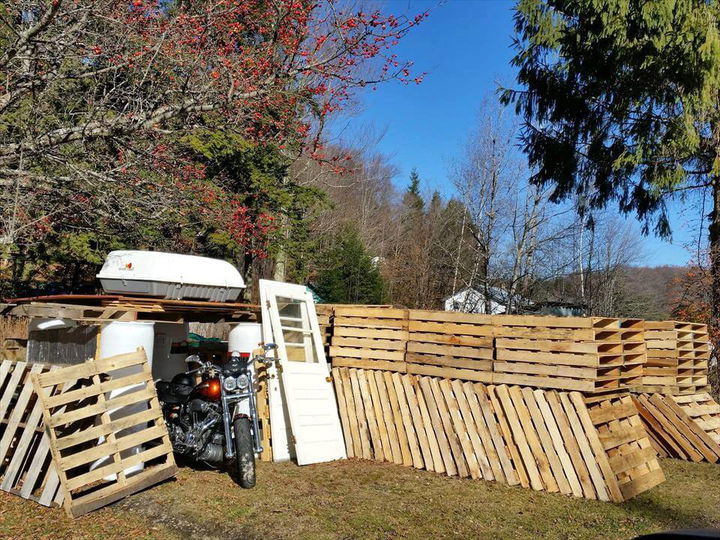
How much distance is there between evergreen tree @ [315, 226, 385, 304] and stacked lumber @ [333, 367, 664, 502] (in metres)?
15.2

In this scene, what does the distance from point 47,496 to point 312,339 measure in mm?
3432

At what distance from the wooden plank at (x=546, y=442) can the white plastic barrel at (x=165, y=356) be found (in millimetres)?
5241

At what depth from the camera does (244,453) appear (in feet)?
17.9

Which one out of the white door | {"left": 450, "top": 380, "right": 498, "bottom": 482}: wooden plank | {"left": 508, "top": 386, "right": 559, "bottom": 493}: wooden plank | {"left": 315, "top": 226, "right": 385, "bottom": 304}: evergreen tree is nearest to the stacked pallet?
{"left": 508, "top": 386, "right": 559, "bottom": 493}: wooden plank

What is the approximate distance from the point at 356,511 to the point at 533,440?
84.3 inches

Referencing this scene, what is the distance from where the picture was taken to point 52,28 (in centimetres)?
604

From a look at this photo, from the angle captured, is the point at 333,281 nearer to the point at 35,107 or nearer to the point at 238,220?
the point at 238,220

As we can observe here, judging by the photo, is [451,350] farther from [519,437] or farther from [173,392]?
[173,392]

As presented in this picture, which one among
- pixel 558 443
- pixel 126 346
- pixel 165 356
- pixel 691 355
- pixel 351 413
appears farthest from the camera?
pixel 165 356

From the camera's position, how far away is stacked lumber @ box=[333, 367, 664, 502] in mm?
5512

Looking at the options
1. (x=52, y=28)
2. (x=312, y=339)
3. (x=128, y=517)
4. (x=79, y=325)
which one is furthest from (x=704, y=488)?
(x=52, y=28)

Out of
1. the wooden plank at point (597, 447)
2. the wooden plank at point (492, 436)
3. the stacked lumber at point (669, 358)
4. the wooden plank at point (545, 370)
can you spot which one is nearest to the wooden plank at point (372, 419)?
the wooden plank at point (492, 436)

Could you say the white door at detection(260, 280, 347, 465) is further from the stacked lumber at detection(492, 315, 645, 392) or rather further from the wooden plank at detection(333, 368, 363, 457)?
the stacked lumber at detection(492, 315, 645, 392)

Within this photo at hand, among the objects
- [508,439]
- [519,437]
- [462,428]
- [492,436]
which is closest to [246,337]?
[462,428]
